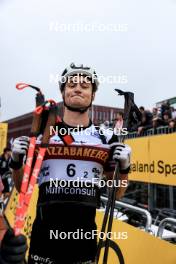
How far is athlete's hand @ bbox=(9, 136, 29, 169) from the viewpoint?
89.1 inches

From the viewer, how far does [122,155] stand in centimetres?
236

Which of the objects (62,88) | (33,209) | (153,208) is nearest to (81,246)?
(62,88)

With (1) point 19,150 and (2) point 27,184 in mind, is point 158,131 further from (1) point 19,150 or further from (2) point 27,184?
(2) point 27,184

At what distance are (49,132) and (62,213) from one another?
615 millimetres

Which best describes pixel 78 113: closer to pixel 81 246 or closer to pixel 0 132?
pixel 81 246

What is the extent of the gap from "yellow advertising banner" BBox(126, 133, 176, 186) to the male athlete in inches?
122

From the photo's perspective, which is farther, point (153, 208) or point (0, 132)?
point (0, 132)

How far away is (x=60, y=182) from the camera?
2441 millimetres

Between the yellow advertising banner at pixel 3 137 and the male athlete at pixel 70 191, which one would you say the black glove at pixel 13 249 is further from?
the yellow advertising banner at pixel 3 137

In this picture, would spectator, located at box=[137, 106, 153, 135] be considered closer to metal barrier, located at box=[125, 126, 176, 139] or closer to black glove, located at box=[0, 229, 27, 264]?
metal barrier, located at box=[125, 126, 176, 139]

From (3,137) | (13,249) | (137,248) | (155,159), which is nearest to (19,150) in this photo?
(13,249)

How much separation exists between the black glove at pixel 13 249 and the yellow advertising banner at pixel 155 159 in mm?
4127

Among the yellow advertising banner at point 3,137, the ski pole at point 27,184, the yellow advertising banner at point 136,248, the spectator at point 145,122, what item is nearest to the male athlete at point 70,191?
the ski pole at point 27,184

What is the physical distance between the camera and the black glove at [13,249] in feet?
4.86
